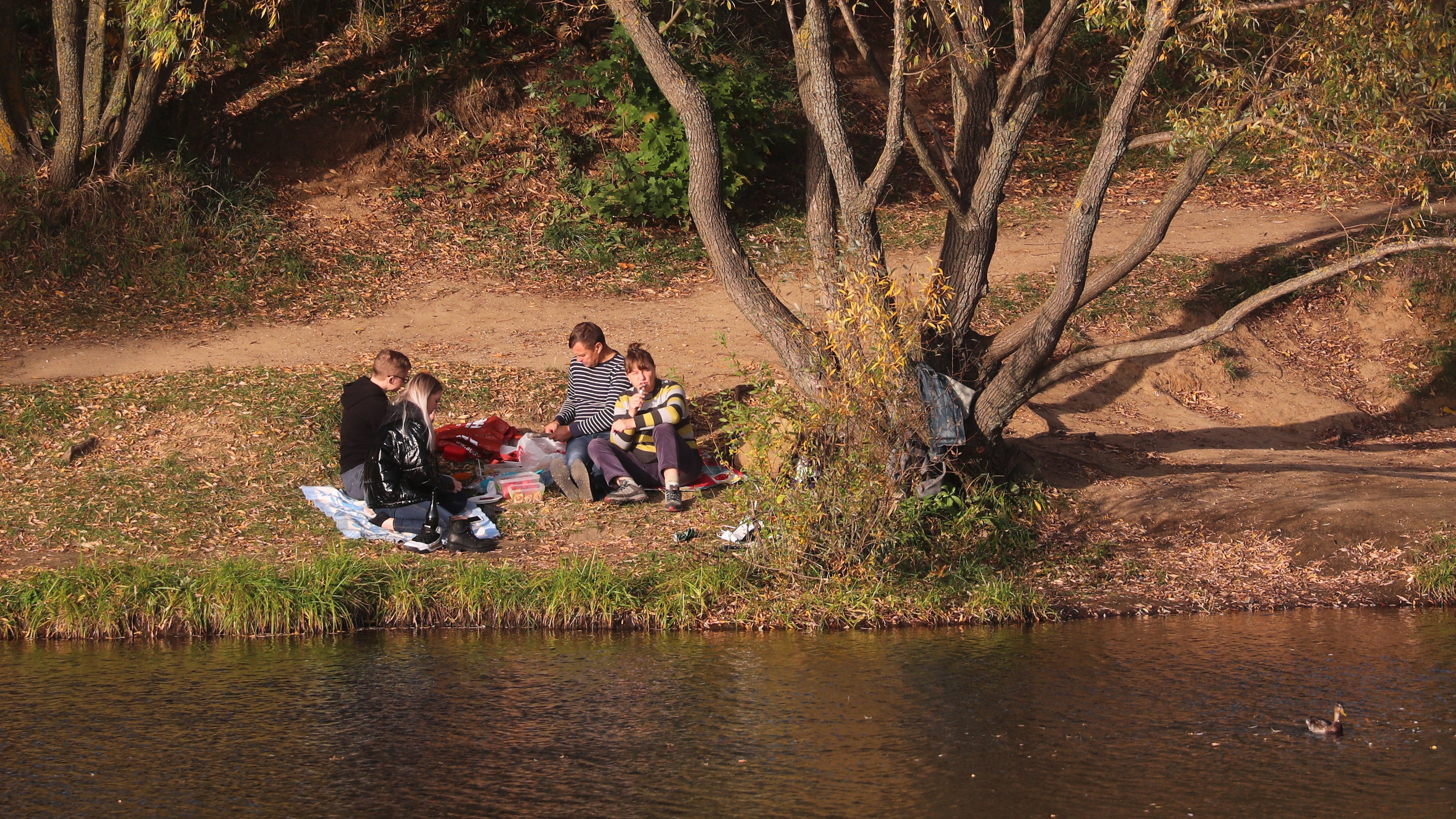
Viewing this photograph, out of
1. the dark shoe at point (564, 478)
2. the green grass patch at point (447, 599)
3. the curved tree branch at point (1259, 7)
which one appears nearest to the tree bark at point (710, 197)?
the dark shoe at point (564, 478)

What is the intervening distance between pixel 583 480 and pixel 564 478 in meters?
0.15

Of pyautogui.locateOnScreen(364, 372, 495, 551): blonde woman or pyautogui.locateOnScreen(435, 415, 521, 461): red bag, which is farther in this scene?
pyautogui.locateOnScreen(435, 415, 521, 461): red bag

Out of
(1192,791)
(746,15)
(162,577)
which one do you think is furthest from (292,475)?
(746,15)

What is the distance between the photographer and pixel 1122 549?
8898mm

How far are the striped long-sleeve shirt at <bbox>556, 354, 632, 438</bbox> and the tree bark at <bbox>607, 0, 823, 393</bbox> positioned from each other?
108 cm

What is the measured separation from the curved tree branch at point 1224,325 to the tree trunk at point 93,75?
36.8 ft

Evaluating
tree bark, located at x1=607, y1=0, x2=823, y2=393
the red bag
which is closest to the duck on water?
tree bark, located at x1=607, y1=0, x2=823, y2=393

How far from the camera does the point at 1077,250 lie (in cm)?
896

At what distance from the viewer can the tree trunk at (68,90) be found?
47.2ft

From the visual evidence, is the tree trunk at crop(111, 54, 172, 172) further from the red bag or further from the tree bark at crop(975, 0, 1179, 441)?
the tree bark at crop(975, 0, 1179, 441)

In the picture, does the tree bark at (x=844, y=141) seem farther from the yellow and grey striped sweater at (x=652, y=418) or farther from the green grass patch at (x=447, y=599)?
the green grass patch at (x=447, y=599)

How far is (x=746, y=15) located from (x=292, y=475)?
41.2ft

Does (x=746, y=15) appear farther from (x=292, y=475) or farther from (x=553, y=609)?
(x=553, y=609)

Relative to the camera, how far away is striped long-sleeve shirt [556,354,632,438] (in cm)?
953
